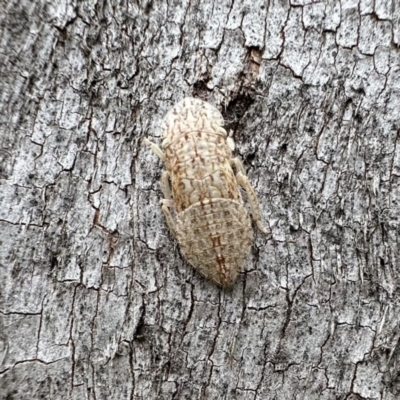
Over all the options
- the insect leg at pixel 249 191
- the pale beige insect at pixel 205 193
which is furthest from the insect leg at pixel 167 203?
the insect leg at pixel 249 191

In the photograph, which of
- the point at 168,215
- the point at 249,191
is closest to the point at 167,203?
the point at 168,215

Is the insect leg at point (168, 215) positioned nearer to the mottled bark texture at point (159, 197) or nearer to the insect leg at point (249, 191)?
the mottled bark texture at point (159, 197)

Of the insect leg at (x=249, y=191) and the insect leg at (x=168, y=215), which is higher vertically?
the insect leg at (x=249, y=191)

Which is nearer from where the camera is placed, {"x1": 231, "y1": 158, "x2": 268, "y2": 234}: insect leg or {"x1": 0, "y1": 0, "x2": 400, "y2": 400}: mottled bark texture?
{"x1": 0, "y1": 0, "x2": 400, "y2": 400}: mottled bark texture

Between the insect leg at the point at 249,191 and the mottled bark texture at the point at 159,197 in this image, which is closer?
the mottled bark texture at the point at 159,197

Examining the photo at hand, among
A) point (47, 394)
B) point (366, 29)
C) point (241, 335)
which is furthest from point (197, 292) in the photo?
point (366, 29)

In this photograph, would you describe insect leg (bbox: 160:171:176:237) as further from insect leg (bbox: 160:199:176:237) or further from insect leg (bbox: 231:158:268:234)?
insect leg (bbox: 231:158:268:234)

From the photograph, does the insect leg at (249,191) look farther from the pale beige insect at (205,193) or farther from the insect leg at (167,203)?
the insect leg at (167,203)

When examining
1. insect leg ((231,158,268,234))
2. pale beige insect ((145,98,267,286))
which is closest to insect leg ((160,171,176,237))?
pale beige insect ((145,98,267,286))
